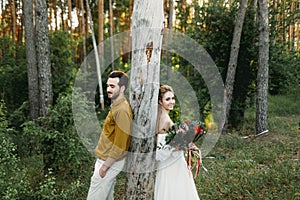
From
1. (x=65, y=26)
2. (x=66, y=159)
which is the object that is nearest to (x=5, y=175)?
(x=66, y=159)

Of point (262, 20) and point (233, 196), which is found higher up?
point (262, 20)

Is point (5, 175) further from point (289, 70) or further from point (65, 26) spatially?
point (65, 26)

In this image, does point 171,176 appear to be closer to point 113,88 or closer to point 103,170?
point 103,170

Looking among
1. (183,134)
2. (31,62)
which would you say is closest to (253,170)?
(183,134)

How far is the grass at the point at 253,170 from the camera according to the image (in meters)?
5.10

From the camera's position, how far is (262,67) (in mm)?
10648

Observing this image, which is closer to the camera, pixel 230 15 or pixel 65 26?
pixel 230 15

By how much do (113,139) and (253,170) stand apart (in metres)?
3.47

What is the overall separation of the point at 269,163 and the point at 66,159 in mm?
3827

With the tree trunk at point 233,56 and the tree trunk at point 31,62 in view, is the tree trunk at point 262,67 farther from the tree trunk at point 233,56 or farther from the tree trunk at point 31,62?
the tree trunk at point 31,62

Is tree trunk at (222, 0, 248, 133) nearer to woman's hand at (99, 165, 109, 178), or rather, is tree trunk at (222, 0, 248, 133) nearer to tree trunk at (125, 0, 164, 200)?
tree trunk at (125, 0, 164, 200)

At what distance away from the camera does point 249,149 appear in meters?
8.36

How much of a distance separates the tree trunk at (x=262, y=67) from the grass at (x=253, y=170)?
533mm

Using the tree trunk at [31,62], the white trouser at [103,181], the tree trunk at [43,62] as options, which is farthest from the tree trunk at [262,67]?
the white trouser at [103,181]
